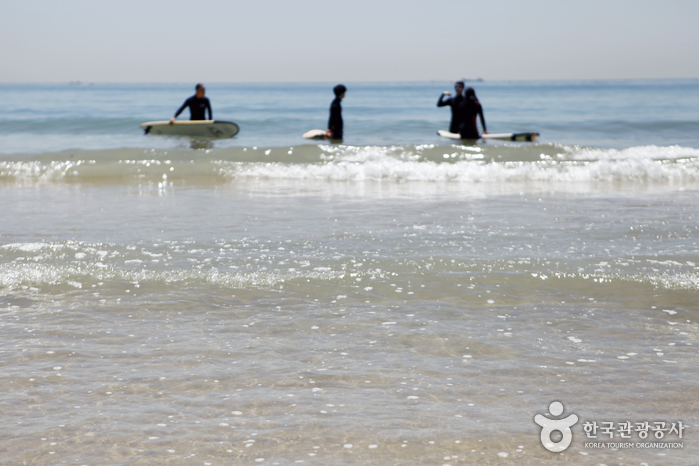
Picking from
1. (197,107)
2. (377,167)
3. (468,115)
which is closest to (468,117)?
(468,115)

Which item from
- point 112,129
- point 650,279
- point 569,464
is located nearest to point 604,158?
point 650,279

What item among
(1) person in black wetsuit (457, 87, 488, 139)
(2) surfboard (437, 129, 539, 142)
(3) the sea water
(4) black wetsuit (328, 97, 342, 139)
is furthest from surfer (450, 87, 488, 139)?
(3) the sea water

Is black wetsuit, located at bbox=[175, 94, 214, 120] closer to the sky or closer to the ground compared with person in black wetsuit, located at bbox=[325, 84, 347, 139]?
closer to the sky

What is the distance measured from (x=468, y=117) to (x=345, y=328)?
39.0ft

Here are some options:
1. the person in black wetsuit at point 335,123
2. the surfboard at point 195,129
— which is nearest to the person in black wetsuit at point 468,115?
the person in black wetsuit at point 335,123

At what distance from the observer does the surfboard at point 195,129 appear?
16.6m

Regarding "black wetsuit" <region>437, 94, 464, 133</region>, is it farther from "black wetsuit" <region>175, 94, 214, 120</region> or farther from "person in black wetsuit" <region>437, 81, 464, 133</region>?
"black wetsuit" <region>175, 94, 214, 120</region>

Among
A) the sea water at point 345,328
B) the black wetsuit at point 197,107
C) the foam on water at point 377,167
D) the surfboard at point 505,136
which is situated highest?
the black wetsuit at point 197,107

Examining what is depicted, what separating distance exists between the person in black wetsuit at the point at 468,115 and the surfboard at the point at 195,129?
6.51 m

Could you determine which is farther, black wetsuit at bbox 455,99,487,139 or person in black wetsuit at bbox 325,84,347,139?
person in black wetsuit at bbox 325,84,347,139

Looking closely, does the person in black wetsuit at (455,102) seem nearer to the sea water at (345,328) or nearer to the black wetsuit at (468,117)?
the black wetsuit at (468,117)

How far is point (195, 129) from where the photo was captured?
1669 centimetres

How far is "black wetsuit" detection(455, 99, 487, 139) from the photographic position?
Answer: 14.7 metres

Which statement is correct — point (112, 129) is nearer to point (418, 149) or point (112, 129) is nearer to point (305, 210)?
point (418, 149)
